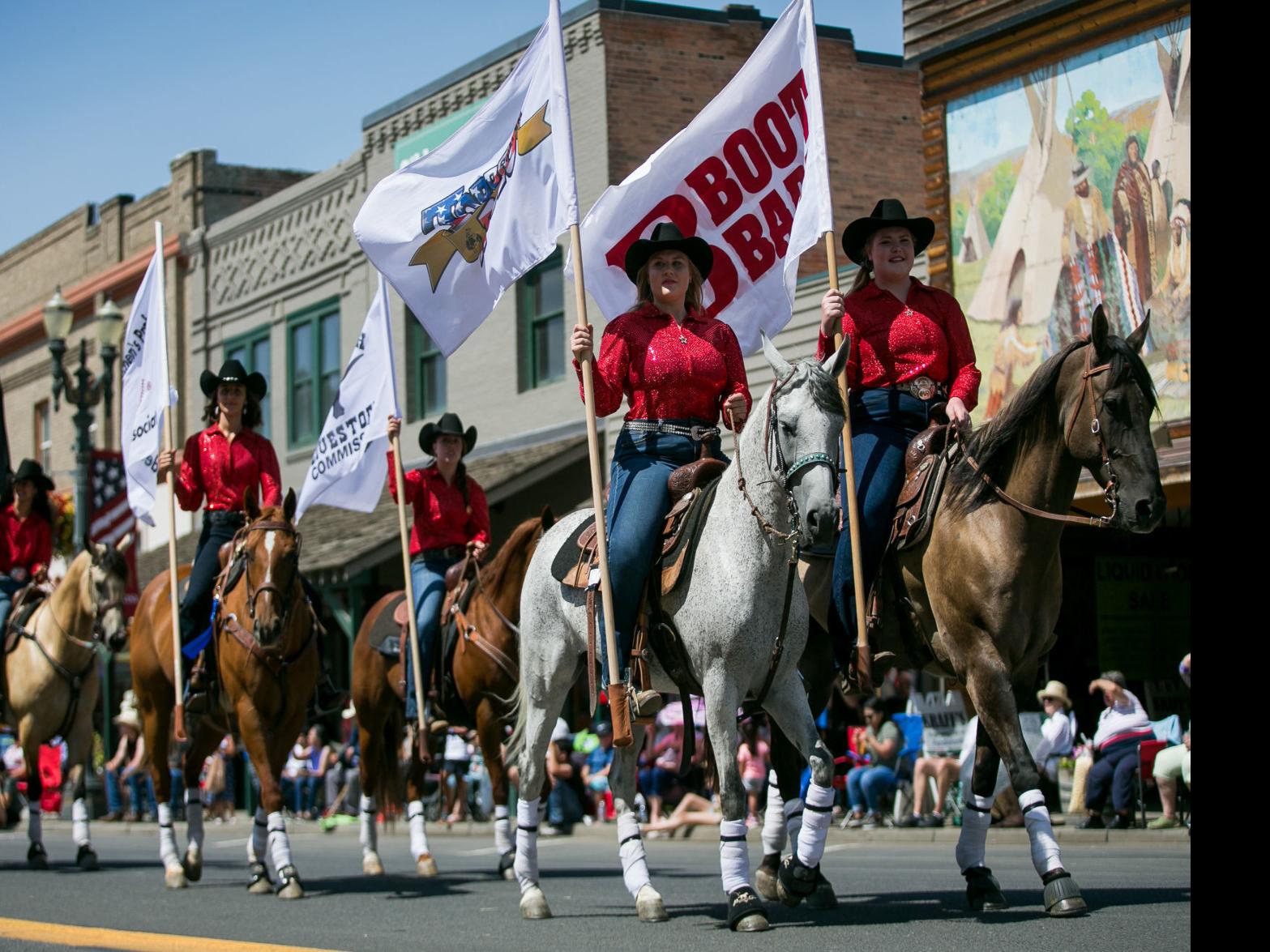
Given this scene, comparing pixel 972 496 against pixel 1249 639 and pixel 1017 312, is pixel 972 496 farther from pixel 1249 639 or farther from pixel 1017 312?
pixel 1017 312

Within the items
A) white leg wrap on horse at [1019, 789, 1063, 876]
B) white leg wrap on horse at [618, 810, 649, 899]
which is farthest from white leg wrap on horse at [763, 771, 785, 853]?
white leg wrap on horse at [1019, 789, 1063, 876]

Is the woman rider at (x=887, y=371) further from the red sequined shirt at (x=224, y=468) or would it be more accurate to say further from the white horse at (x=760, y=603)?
the red sequined shirt at (x=224, y=468)

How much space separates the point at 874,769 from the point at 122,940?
37.6 feet

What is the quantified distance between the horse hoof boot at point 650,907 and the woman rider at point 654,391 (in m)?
1.00

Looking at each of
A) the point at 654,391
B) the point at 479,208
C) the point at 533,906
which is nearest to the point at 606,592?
the point at 654,391

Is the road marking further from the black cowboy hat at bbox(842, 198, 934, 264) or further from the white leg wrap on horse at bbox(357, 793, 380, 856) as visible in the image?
the black cowboy hat at bbox(842, 198, 934, 264)

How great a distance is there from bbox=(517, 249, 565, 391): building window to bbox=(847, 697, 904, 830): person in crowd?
962cm

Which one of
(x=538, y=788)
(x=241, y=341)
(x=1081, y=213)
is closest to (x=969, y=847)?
(x=538, y=788)

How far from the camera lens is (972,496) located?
824cm

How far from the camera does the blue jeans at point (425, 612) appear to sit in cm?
1247

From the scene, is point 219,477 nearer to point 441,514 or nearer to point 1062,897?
point 441,514

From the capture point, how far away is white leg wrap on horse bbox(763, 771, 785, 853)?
8867 mm

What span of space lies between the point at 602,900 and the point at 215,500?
4.30 m

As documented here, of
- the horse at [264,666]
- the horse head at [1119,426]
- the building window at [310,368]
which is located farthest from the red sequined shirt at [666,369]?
the building window at [310,368]
